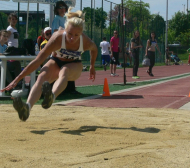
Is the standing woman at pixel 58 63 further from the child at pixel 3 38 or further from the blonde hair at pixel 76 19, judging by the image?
the child at pixel 3 38

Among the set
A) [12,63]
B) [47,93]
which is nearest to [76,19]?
[47,93]

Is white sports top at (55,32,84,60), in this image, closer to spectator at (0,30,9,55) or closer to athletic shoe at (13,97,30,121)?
athletic shoe at (13,97,30,121)

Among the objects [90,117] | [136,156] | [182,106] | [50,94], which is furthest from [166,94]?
[136,156]

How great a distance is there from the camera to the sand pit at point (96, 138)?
3.74 metres

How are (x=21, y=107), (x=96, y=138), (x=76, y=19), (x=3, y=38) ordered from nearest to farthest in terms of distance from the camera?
(x=96, y=138)
(x=21, y=107)
(x=76, y=19)
(x=3, y=38)

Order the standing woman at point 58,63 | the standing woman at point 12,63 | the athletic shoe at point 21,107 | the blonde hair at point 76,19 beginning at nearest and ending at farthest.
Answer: the athletic shoe at point 21,107, the standing woman at point 58,63, the blonde hair at point 76,19, the standing woman at point 12,63

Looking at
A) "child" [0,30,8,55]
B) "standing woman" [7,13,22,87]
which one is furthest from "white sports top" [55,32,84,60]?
"child" [0,30,8,55]

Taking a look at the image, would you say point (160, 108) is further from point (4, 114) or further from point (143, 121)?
point (4, 114)

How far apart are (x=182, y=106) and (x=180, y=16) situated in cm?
7655

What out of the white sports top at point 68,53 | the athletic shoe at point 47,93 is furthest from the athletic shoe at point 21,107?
the white sports top at point 68,53

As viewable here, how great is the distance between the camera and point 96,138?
485 centimetres

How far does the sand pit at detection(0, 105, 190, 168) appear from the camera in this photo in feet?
12.3

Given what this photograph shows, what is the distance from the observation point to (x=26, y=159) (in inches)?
148

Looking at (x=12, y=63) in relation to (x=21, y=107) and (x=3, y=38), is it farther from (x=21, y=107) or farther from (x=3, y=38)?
(x=21, y=107)
